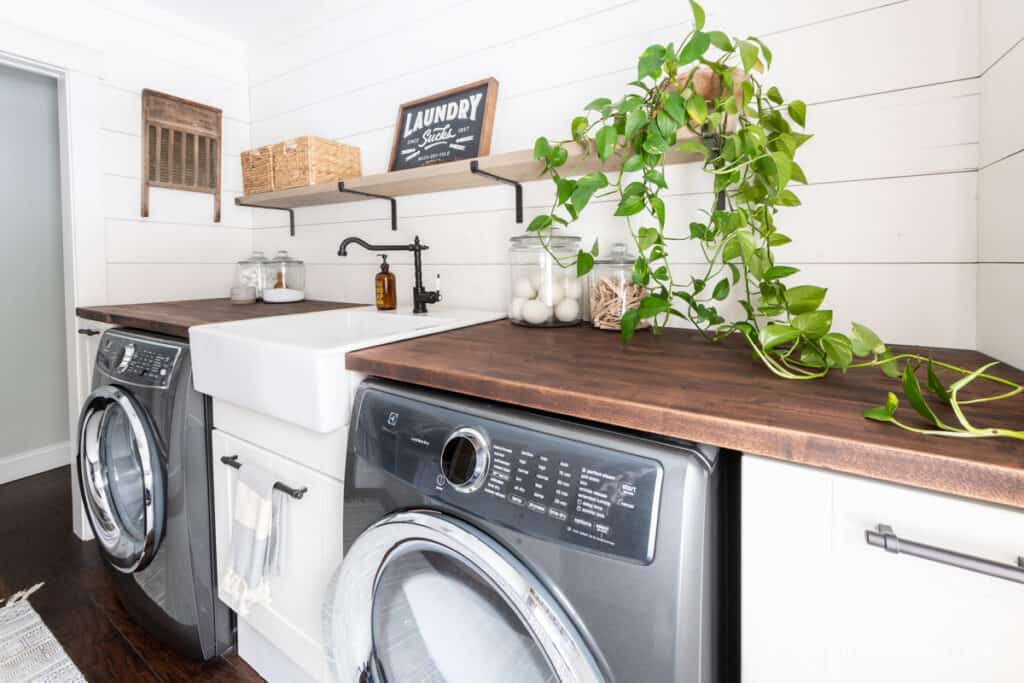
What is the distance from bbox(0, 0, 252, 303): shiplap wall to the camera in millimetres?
1997

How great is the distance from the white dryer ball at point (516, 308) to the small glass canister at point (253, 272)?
1.33m

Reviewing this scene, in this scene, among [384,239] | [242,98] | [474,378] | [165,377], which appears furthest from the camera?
[242,98]

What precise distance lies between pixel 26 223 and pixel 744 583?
3503 millimetres

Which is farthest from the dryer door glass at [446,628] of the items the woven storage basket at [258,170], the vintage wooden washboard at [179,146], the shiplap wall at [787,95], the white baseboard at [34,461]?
the white baseboard at [34,461]

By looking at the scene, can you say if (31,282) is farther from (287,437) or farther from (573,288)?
(573,288)

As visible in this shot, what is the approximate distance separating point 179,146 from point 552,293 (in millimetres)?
1993

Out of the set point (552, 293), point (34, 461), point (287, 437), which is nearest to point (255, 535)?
point (287, 437)

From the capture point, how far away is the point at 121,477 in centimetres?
157

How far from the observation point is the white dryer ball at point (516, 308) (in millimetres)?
1389

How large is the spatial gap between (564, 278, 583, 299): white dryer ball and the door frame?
6.41ft

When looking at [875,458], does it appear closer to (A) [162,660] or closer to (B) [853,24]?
(B) [853,24]

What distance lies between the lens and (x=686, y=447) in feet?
2.10

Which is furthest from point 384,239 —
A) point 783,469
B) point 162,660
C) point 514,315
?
point 783,469

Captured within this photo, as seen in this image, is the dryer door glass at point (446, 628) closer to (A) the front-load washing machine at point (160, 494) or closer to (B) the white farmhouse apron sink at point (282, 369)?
(B) the white farmhouse apron sink at point (282, 369)
